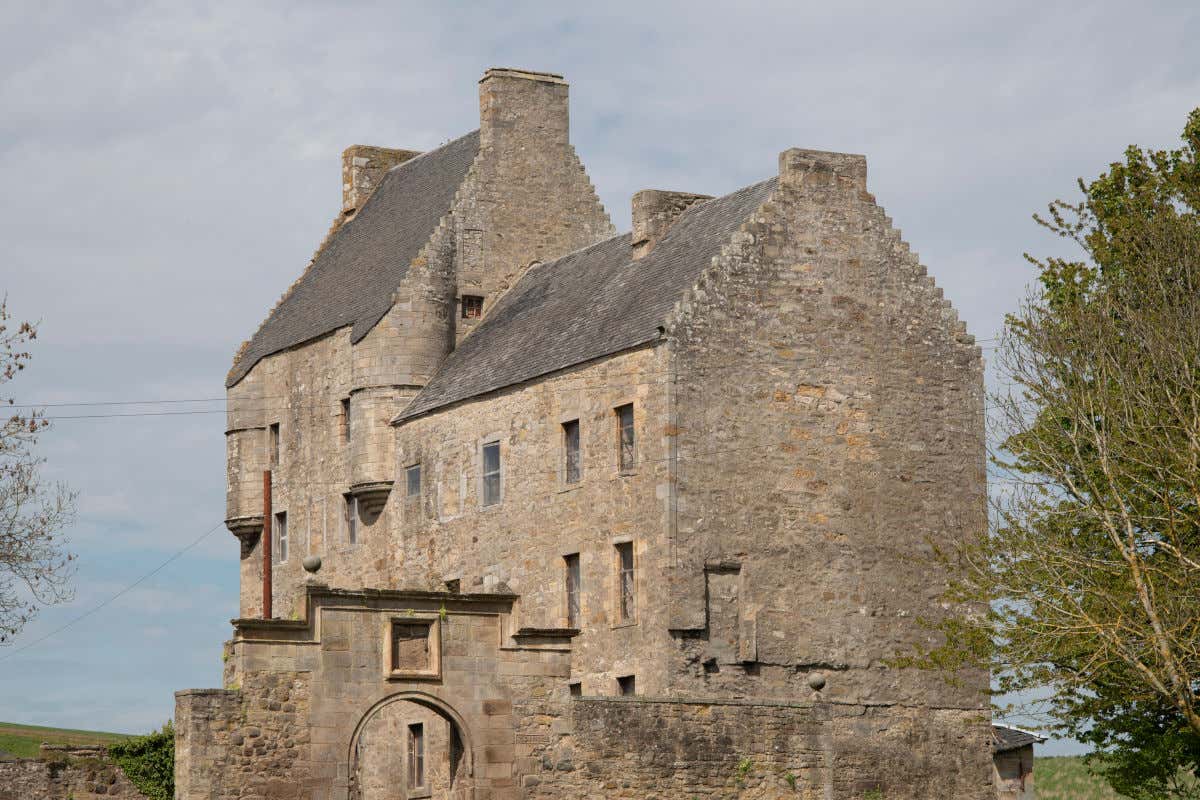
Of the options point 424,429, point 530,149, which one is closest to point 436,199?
point 530,149

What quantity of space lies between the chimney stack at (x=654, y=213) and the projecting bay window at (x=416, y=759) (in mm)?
10285

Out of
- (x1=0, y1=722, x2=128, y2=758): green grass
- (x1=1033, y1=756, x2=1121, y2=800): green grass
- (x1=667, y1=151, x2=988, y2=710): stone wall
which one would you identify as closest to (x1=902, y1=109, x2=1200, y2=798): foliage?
(x1=667, y1=151, x2=988, y2=710): stone wall

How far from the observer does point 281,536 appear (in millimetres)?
50375

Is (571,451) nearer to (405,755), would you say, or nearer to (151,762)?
(405,755)

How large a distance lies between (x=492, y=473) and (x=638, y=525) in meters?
4.93

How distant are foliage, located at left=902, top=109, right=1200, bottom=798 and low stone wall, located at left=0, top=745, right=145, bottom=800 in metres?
15.7

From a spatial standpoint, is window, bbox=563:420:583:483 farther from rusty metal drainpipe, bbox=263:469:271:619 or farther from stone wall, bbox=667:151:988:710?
rusty metal drainpipe, bbox=263:469:271:619

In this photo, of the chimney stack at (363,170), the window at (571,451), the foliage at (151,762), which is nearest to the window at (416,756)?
the foliage at (151,762)

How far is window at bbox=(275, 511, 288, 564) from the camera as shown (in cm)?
5012

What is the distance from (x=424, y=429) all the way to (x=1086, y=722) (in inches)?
597

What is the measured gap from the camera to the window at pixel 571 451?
39094 mm

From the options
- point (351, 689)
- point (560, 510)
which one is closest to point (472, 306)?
point (560, 510)

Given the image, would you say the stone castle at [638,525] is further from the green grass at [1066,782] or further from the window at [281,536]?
the green grass at [1066,782]

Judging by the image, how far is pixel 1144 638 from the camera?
31.8m
